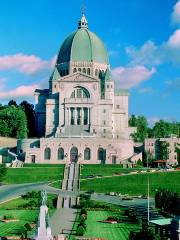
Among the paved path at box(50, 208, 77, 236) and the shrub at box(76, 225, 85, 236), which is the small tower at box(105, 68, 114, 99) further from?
the shrub at box(76, 225, 85, 236)

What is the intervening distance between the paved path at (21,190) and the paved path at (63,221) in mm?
9294

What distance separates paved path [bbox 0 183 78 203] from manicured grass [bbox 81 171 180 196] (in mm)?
4915

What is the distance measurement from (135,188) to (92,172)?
15.8 m

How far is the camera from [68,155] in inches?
3907

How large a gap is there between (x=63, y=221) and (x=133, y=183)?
26.6 metres

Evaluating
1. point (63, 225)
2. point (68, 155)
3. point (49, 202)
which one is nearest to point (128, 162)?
point (68, 155)

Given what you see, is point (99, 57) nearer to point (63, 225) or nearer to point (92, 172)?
point (92, 172)

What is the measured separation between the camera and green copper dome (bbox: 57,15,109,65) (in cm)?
11919

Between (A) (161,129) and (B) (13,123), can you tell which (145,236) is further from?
(A) (161,129)

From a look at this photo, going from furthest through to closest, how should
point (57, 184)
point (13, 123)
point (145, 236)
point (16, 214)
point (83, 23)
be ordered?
point (83, 23) → point (13, 123) → point (57, 184) → point (16, 214) → point (145, 236)

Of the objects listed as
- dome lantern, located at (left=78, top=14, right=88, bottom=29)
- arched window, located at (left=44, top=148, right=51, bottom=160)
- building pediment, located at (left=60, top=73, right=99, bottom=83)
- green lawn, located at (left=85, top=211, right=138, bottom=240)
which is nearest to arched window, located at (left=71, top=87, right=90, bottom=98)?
building pediment, located at (left=60, top=73, right=99, bottom=83)

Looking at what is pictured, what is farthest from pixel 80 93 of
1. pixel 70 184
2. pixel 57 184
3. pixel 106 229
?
pixel 106 229

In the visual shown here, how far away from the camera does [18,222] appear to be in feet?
155

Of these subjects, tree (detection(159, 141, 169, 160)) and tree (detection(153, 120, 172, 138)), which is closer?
tree (detection(159, 141, 169, 160))
